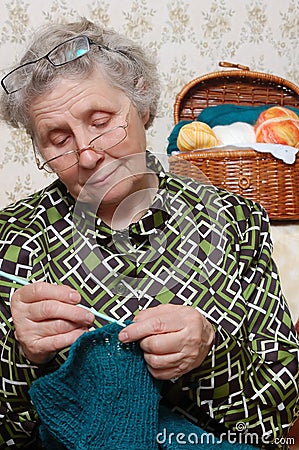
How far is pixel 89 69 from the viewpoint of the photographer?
1203mm

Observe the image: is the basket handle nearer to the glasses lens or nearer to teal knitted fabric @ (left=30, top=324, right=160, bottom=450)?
the glasses lens


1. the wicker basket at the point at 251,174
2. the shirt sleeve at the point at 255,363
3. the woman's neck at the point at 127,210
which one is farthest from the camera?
the wicker basket at the point at 251,174

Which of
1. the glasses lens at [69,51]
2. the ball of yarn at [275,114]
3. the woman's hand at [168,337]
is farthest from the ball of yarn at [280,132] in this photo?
the woman's hand at [168,337]

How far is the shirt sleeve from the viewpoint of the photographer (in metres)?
1.14

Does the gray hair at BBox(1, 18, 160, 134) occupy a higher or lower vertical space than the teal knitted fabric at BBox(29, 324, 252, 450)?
higher

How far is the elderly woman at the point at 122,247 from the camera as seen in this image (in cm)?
117

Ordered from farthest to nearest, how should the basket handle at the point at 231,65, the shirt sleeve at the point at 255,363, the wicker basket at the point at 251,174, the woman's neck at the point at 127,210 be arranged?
the basket handle at the point at 231,65
the wicker basket at the point at 251,174
the woman's neck at the point at 127,210
the shirt sleeve at the point at 255,363

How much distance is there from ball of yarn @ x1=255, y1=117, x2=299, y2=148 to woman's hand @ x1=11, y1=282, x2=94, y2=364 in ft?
3.96

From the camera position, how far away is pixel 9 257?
1245 millimetres

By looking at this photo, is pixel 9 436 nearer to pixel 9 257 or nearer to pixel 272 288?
pixel 9 257

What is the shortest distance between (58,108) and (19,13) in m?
1.00

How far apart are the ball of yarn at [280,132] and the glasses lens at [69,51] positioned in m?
0.99

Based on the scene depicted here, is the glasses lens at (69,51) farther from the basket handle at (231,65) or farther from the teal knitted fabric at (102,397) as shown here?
the basket handle at (231,65)

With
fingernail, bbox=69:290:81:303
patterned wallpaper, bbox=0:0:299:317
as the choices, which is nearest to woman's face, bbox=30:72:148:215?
fingernail, bbox=69:290:81:303
